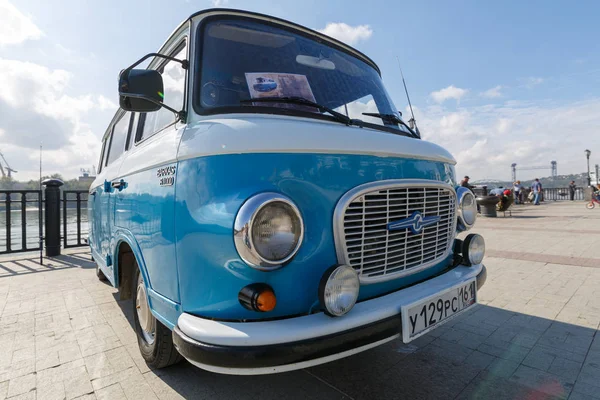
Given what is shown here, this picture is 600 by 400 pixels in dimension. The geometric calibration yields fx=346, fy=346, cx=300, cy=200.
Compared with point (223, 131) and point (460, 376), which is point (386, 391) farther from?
point (223, 131)

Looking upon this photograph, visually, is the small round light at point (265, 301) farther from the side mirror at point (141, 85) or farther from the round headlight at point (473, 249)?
the round headlight at point (473, 249)

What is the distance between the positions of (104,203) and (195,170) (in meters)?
2.39

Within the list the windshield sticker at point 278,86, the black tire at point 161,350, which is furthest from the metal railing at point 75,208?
the windshield sticker at point 278,86

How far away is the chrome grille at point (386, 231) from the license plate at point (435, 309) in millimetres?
231

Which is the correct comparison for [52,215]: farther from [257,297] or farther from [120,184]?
[257,297]

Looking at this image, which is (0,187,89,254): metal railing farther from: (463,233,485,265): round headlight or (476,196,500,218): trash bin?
(476,196,500,218): trash bin

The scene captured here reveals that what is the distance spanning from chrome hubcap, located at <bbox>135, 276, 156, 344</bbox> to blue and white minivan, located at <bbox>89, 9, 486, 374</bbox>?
20mm

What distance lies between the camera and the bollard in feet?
23.4

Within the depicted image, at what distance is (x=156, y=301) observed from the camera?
211cm

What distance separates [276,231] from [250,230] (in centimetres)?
14

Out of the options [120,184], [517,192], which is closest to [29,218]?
[120,184]

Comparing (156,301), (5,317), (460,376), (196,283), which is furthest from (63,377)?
(460,376)

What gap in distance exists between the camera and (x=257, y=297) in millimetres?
1590

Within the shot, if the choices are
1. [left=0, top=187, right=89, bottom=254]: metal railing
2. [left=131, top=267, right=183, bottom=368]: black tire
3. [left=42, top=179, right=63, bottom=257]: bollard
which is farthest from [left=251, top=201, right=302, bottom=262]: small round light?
[left=42, top=179, right=63, bottom=257]: bollard
